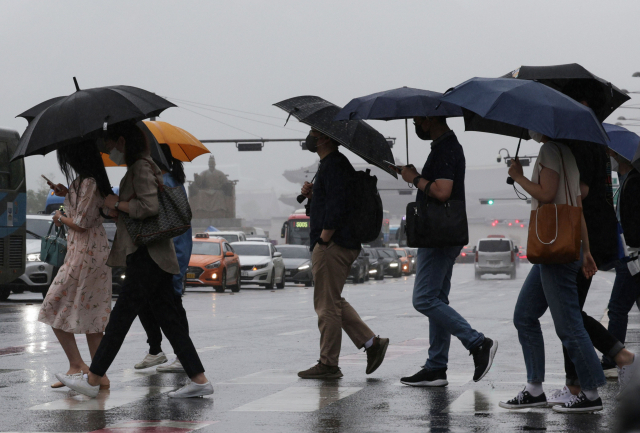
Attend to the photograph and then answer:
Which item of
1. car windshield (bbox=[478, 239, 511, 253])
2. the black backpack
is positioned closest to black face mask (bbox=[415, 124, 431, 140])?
the black backpack

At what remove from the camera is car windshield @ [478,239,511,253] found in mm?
48094

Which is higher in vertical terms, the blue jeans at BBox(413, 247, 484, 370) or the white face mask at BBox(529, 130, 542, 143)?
the white face mask at BBox(529, 130, 542, 143)

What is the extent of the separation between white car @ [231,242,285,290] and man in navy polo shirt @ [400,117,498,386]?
76.6 feet

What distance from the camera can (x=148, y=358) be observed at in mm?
7949

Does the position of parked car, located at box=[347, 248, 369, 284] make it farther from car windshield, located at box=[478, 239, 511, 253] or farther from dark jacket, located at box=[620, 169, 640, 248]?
dark jacket, located at box=[620, 169, 640, 248]

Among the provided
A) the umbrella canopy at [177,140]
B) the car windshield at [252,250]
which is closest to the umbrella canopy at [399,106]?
the umbrella canopy at [177,140]

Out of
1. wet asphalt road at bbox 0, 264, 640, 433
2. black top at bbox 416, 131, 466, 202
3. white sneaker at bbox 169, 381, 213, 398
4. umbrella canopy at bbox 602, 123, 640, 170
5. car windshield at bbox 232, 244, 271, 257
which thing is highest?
umbrella canopy at bbox 602, 123, 640, 170

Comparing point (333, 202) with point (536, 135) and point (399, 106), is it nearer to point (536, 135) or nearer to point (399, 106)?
point (399, 106)

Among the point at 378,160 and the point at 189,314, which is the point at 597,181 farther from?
the point at 189,314

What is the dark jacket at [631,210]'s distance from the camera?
612 cm

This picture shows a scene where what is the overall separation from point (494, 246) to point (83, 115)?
43.4 metres

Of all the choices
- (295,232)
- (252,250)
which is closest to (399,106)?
Answer: (252,250)

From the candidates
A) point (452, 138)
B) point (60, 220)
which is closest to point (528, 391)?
point (452, 138)

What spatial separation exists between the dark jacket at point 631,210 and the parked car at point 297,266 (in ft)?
89.4
